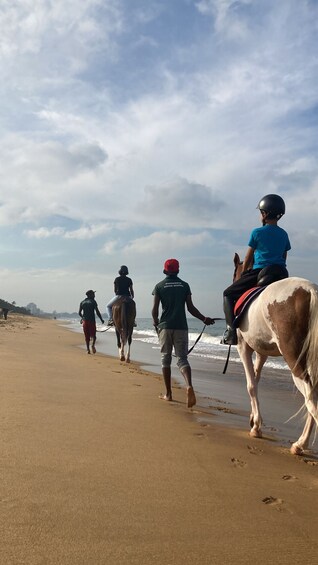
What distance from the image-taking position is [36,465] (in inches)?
123

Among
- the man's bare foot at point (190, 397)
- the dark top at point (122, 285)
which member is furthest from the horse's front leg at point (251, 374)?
the dark top at point (122, 285)

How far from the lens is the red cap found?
718 cm

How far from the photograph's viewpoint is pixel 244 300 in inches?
209

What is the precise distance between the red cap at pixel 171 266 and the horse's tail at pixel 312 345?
335 cm

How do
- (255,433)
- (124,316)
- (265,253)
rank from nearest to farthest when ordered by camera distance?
(255,433) → (265,253) → (124,316)

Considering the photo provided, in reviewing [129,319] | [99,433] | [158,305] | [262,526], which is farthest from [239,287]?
[129,319]

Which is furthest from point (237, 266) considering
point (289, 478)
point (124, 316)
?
point (124, 316)

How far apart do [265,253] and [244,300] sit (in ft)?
2.20

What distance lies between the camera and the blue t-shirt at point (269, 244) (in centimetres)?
537

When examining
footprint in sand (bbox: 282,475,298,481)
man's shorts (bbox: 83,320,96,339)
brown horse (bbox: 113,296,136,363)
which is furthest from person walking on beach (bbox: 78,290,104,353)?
footprint in sand (bbox: 282,475,298,481)

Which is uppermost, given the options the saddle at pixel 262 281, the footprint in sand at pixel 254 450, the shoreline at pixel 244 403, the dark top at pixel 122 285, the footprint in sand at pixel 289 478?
the dark top at pixel 122 285

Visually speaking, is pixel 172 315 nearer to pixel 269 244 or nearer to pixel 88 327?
pixel 269 244

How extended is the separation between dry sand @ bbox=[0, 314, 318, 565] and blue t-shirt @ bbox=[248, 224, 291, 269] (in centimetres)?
218

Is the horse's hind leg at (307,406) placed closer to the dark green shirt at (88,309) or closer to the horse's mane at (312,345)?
the horse's mane at (312,345)
